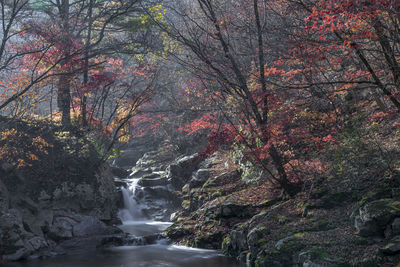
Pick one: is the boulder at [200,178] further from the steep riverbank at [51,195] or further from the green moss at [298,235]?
the green moss at [298,235]

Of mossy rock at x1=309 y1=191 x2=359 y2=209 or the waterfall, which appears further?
the waterfall

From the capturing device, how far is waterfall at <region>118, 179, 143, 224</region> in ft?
49.1

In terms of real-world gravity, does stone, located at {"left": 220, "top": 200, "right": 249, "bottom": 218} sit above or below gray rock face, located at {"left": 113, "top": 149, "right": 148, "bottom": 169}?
below

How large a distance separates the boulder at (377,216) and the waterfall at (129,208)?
10.9m

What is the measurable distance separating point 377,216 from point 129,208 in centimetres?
1202

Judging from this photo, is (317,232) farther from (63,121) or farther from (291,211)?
(63,121)

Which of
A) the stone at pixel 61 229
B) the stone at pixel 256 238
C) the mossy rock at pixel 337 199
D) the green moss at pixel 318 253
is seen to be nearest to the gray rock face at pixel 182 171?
the stone at pixel 61 229

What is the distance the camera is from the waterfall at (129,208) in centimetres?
1495

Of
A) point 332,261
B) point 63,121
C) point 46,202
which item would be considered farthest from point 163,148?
point 332,261

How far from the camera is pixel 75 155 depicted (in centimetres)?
1316

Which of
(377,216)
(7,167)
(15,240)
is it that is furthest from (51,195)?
(377,216)

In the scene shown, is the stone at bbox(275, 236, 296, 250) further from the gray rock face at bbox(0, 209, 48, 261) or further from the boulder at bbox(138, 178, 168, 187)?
the boulder at bbox(138, 178, 168, 187)

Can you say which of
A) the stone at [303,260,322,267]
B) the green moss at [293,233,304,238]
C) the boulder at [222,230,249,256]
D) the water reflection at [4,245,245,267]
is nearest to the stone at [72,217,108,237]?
the water reflection at [4,245,245,267]

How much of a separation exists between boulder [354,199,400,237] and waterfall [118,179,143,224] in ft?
35.7
